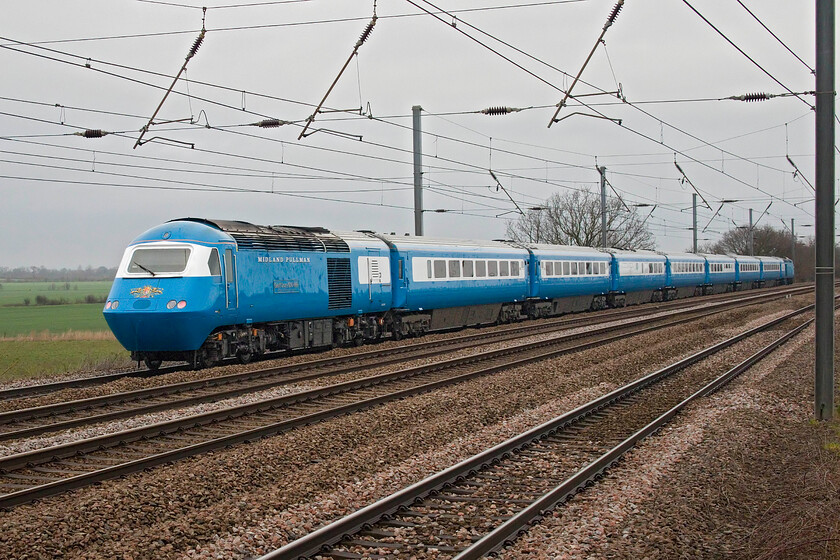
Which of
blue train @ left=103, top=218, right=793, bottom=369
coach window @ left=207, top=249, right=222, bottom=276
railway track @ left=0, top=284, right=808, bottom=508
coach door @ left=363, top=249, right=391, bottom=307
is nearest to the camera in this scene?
railway track @ left=0, top=284, right=808, bottom=508

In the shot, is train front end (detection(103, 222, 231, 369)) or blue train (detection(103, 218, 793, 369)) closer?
train front end (detection(103, 222, 231, 369))

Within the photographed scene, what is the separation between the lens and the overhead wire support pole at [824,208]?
478 inches

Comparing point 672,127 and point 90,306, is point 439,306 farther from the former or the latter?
point 90,306

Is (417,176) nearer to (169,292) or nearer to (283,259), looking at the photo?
(283,259)

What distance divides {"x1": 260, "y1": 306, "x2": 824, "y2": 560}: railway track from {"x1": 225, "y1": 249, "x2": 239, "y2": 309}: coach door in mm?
8652

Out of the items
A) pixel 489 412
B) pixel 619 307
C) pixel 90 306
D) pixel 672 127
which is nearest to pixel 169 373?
pixel 489 412

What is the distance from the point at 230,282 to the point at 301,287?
9.24 feet

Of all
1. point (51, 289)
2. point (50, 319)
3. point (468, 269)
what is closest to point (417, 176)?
point (468, 269)

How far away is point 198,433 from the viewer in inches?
452

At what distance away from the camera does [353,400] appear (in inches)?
562

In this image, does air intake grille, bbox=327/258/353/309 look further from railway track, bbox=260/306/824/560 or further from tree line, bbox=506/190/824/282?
tree line, bbox=506/190/824/282

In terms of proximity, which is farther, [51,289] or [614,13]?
[51,289]

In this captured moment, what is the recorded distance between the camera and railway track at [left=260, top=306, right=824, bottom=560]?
22.6 feet

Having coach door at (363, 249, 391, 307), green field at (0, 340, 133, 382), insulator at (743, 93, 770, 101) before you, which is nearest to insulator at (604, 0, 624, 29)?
insulator at (743, 93, 770, 101)
